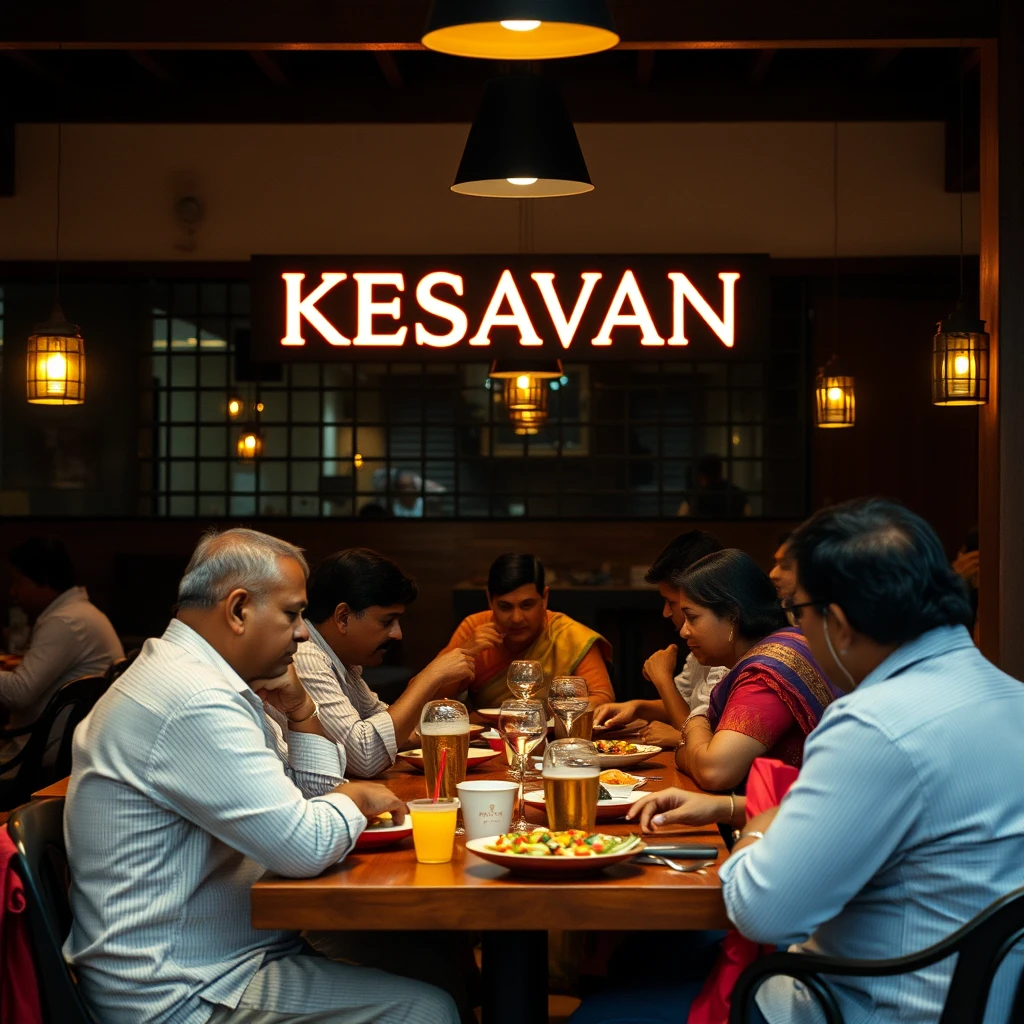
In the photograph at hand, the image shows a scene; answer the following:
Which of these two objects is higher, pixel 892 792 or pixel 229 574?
pixel 229 574

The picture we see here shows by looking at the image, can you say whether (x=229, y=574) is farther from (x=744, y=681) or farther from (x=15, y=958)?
(x=744, y=681)

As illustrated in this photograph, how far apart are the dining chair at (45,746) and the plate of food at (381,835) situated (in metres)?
2.33

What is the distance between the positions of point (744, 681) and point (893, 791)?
1.07m

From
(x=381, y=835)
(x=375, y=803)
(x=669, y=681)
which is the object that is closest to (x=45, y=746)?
(x=669, y=681)

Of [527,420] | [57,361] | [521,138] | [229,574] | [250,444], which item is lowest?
[229,574]

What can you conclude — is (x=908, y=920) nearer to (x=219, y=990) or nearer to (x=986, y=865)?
(x=986, y=865)

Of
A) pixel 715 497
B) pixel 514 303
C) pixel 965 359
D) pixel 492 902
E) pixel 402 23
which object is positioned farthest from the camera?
pixel 715 497

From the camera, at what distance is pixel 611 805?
8.66 feet

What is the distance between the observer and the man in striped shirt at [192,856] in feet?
7.10

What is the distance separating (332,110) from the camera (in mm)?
7762

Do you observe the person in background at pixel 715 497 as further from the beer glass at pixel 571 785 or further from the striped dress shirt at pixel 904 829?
the striped dress shirt at pixel 904 829

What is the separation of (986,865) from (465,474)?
7.58m

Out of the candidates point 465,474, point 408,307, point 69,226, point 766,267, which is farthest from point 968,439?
point 69,226

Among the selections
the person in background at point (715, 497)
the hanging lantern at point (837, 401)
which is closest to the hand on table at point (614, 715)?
the hanging lantern at point (837, 401)
